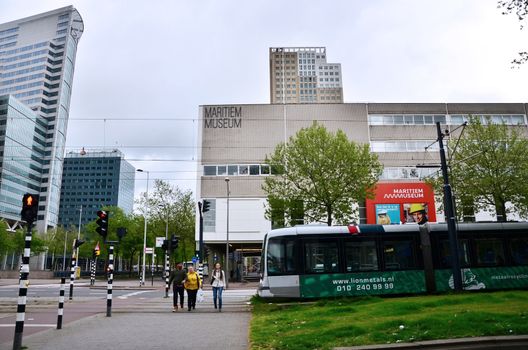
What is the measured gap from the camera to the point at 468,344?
279 inches

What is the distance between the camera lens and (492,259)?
1792 cm

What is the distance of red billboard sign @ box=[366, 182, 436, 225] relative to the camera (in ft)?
142

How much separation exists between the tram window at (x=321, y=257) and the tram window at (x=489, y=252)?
6159 millimetres

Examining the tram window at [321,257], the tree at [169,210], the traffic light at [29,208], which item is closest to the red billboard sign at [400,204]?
the tree at [169,210]

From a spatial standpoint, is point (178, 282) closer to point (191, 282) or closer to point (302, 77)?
point (191, 282)

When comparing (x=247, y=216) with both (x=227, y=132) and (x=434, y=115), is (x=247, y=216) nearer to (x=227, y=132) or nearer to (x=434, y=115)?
(x=227, y=132)

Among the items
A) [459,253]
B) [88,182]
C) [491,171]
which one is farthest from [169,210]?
[88,182]

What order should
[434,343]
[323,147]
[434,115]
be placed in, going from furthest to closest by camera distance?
[434,115]
[323,147]
[434,343]

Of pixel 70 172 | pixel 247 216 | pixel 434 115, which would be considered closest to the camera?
pixel 247 216

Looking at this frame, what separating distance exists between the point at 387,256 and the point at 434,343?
10.4 m

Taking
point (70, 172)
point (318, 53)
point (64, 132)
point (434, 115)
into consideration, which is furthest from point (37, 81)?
point (434, 115)

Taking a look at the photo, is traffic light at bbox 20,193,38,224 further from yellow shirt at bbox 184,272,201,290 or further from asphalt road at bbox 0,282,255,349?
yellow shirt at bbox 184,272,201,290

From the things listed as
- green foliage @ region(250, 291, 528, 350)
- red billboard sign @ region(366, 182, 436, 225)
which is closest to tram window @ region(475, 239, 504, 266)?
green foliage @ region(250, 291, 528, 350)

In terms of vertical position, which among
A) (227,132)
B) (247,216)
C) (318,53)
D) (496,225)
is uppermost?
(318,53)
